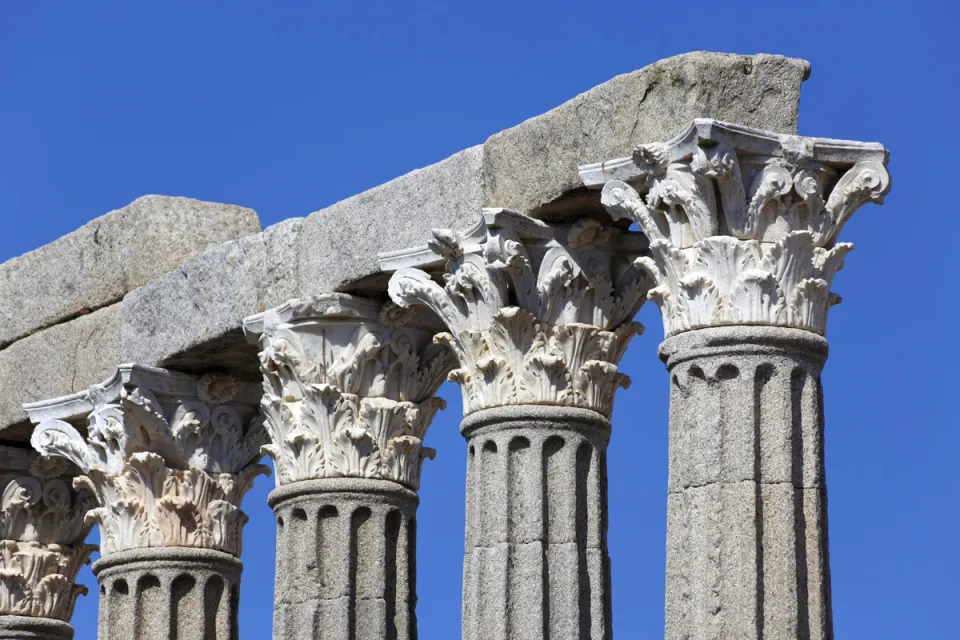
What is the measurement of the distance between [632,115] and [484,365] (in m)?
2.57

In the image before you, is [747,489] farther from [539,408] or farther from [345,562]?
[345,562]

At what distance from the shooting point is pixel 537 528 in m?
22.3

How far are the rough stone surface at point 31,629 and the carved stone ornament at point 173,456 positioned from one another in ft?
9.84

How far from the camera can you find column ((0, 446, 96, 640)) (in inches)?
1193

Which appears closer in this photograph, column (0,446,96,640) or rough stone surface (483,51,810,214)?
rough stone surface (483,51,810,214)

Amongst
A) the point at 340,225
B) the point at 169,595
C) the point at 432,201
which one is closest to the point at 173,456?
the point at 169,595

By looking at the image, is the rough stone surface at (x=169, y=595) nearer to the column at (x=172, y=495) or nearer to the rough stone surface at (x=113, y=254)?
the column at (x=172, y=495)

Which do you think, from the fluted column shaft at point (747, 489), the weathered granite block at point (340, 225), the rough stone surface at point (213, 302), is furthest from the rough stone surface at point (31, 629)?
the fluted column shaft at point (747, 489)

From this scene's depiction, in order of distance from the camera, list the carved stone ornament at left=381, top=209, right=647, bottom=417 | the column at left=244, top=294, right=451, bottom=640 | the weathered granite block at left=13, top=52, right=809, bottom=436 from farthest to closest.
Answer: the column at left=244, top=294, right=451, bottom=640
the carved stone ornament at left=381, top=209, right=647, bottom=417
the weathered granite block at left=13, top=52, right=809, bottom=436

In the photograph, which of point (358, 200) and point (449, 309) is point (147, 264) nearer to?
point (358, 200)

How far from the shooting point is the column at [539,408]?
22.2 metres

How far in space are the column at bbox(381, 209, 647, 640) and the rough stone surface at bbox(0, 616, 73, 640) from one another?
9.14 meters

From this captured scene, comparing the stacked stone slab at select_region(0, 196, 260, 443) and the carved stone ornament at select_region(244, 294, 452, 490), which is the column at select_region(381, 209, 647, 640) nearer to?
the carved stone ornament at select_region(244, 294, 452, 490)

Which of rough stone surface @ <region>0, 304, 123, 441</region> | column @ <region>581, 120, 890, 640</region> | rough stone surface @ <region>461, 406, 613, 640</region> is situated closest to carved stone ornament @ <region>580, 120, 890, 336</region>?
column @ <region>581, 120, 890, 640</region>
